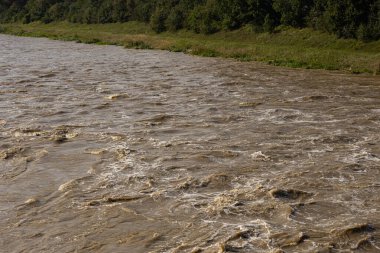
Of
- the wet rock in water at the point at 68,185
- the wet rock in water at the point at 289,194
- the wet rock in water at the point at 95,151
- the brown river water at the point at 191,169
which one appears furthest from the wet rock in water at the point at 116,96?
the wet rock in water at the point at 289,194

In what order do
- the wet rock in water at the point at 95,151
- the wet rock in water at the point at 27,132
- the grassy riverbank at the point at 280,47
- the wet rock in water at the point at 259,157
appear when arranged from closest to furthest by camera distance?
the wet rock in water at the point at 259,157, the wet rock in water at the point at 95,151, the wet rock in water at the point at 27,132, the grassy riverbank at the point at 280,47

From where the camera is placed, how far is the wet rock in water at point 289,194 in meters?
11.2

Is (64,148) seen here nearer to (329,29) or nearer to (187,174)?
(187,174)

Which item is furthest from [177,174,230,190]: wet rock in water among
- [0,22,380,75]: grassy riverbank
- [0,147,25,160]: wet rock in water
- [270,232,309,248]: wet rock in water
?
[0,22,380,75]: grassy riverbank

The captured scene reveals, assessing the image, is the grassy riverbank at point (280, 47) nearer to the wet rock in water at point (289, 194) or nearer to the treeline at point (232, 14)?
the treeline at point (232, 14)

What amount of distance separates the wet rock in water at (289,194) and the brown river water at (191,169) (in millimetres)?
24

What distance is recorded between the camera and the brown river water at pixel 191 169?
31.4 ft

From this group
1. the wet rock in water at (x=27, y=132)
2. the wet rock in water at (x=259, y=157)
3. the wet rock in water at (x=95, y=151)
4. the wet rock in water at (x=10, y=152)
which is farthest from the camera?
the wet rock in water at (x=27, y=132)

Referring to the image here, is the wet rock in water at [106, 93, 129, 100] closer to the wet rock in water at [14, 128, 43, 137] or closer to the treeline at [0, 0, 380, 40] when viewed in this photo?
the wet rock in water at [14, 128, 43, 137]

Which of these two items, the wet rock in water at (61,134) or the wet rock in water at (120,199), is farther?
the wet rock in water at (61,134)

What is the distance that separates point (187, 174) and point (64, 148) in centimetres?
423

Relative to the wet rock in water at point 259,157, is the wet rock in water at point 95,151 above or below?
below

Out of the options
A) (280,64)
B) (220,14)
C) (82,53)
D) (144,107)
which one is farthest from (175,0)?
(144,107)

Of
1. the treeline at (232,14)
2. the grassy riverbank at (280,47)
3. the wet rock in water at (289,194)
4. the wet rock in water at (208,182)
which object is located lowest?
the wet rock in water at (289,194)
